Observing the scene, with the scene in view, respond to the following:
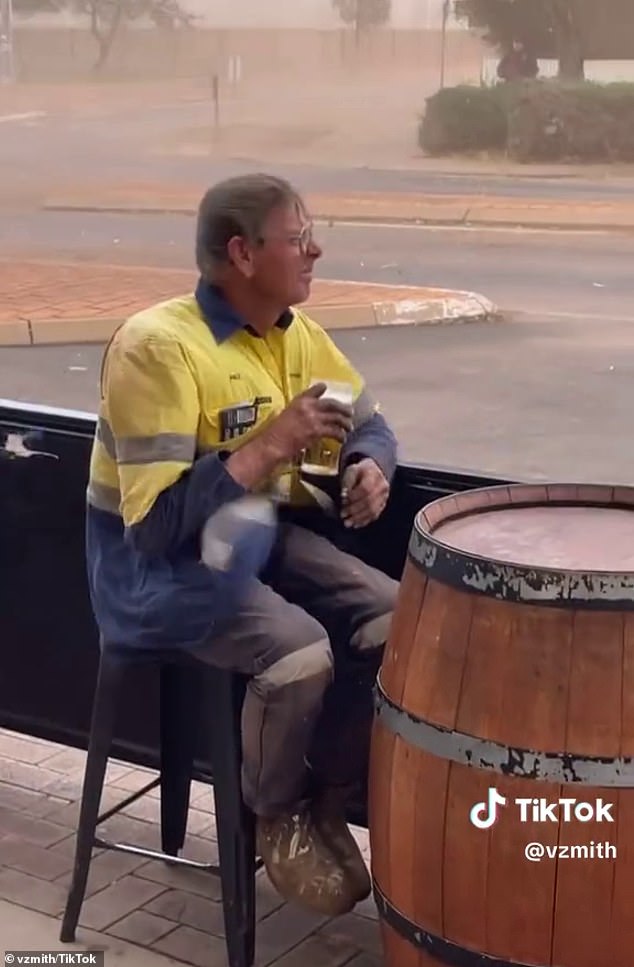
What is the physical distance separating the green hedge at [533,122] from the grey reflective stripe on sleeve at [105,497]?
15.1 m

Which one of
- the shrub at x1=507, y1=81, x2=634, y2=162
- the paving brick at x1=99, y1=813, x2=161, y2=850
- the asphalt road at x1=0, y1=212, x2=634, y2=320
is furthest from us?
the shrub at x1=507, y1=81, x2=634, y2=162

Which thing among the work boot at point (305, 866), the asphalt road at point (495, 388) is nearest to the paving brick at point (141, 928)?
the work boot at point (305, 866)

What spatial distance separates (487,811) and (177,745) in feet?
3.77

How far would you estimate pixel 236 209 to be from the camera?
2559 mm

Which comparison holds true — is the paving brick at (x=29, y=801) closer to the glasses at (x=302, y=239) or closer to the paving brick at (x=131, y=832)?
the paving brick at (x=131, y=832)

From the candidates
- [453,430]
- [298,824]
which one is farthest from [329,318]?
[298,824]

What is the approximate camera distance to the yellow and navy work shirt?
7.92 ft

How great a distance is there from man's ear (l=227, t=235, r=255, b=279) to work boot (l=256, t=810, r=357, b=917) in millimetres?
964

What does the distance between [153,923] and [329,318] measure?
6478 millimetres

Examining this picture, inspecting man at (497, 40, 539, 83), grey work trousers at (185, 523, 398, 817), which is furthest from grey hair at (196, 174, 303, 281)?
man at (497, 40, 539, 83)

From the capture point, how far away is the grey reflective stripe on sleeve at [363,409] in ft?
9.17

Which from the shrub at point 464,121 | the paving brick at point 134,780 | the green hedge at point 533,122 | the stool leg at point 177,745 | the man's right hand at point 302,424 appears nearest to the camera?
the man's right hand at point 302,424

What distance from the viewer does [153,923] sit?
2.88 meters

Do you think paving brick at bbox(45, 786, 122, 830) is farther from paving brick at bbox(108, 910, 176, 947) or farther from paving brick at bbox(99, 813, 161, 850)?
paving brick at bbox(108, 910, 176, 947)
